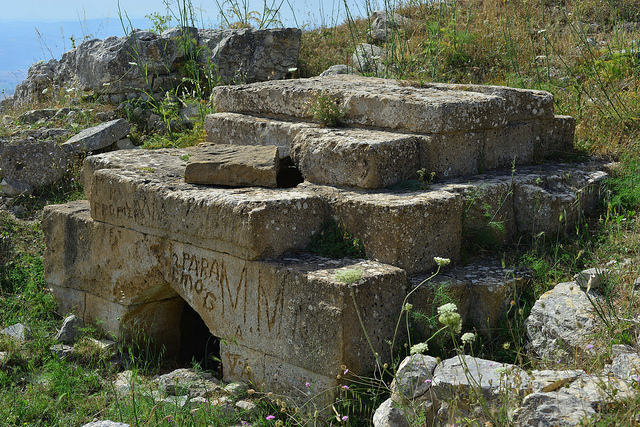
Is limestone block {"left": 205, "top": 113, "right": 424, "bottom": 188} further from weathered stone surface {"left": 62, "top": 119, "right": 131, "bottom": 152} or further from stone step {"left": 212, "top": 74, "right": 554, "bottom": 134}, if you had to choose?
weathered stone surface {"left": 62, "top": 119, "right": 131, "bottom": 152}

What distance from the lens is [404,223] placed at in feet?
11.3

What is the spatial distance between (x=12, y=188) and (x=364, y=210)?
4.57 meters

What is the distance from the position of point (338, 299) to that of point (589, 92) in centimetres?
358

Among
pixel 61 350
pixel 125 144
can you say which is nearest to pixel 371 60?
pixel 125 144

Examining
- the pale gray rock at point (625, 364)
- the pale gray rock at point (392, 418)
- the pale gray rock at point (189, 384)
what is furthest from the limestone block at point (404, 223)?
the pale gray rock at point (189, 384)

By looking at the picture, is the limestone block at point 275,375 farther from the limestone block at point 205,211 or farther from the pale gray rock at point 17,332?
the pale gray rock at point 17,332

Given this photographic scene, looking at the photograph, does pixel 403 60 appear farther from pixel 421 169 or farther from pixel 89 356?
pixel 89 356

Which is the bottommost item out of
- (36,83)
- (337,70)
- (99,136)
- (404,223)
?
(404,223)

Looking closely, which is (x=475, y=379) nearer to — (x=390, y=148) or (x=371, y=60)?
(x=390, y=148)

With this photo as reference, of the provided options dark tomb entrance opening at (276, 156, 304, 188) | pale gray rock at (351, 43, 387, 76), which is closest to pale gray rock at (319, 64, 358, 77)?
pale gray rock at (351, 43, 387, 76)

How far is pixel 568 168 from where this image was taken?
4520mm

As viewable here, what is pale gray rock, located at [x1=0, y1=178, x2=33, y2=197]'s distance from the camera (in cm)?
643

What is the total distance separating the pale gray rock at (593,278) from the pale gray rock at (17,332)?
3.92 meters

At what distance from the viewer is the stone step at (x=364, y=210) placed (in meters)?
3.52
